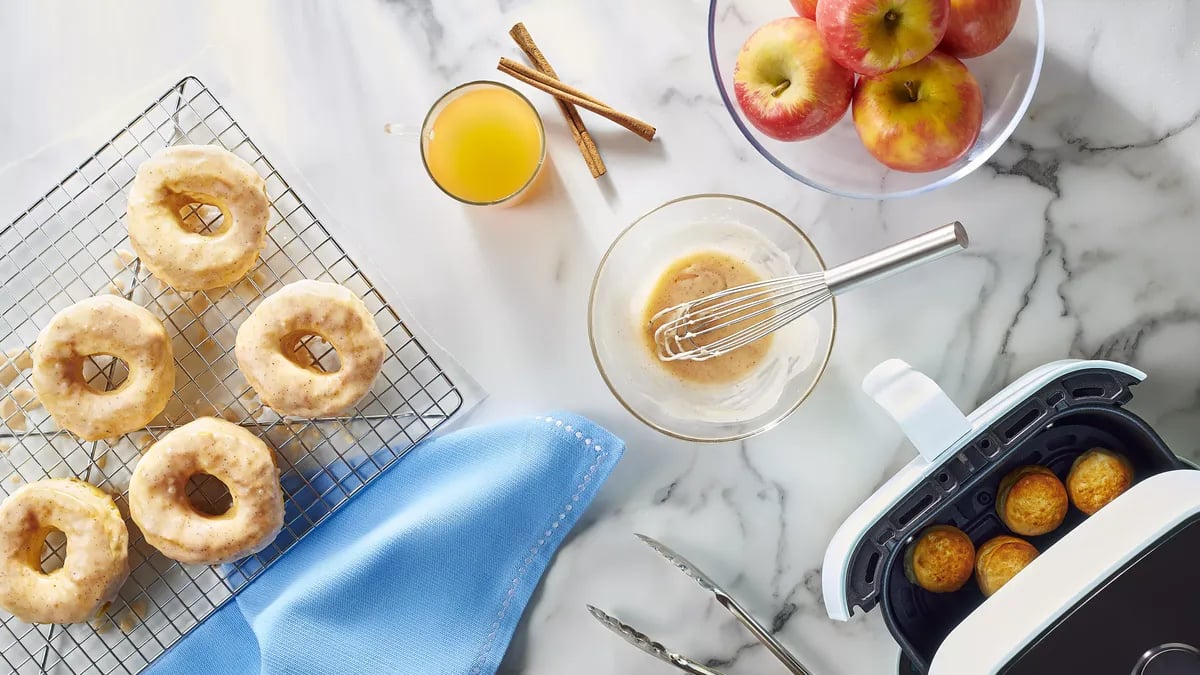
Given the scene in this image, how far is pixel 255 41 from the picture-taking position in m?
1.50

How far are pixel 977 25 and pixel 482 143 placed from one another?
2.43 ft

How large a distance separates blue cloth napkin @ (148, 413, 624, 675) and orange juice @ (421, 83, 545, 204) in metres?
0.38

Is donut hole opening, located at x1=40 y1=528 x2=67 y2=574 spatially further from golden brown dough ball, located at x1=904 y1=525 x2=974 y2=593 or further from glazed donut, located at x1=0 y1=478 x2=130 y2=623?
golden brown dough ball, located at x1=904 y1=525 x2=974 y2=593

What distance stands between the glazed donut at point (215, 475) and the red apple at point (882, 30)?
1.02 m

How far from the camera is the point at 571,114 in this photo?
4.80 ft

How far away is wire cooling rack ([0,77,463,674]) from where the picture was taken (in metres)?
1.48

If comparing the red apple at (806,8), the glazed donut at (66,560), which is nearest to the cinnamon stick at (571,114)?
the red apple at (806,8)

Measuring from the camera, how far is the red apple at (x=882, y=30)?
1.15m

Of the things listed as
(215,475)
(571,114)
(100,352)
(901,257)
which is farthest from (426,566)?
(901,257)

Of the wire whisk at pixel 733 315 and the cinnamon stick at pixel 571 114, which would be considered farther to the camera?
the cinnamon stick at pixel 571 114

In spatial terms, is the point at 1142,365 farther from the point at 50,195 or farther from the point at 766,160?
the point at 50,195

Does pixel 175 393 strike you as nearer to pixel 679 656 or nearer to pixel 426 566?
pixel 426 566

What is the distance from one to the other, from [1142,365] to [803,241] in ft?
1.96

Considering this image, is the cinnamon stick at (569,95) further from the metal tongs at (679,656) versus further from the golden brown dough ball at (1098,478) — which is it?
the golden brown dough ball at (1098,478)
